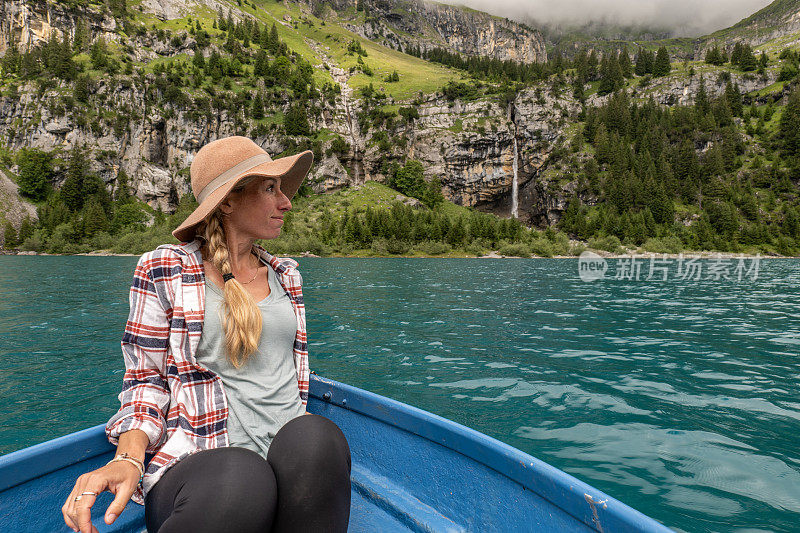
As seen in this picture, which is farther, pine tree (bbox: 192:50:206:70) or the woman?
pine tree (bbox: 192:50:206:70)

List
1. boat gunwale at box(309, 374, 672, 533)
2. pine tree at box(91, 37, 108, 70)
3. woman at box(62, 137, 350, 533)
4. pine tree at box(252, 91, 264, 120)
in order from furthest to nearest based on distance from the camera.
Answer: pine tree at box(252, 91, 264, 120) < pine tree at box(91, 37, 108, 70) < boat gunwale at box(309, 374, 672, 533) < woman at box(62, 137, 350, 533)

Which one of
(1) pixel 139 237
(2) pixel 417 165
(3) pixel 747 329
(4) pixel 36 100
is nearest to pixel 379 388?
(3) pixel 747 329

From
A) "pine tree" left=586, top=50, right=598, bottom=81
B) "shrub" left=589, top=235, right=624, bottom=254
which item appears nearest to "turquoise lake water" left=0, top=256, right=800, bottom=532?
"shrub" left=589, top=235, right=624, bottom=254

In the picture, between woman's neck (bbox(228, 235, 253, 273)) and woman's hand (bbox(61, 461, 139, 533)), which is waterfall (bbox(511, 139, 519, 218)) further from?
woman's hand (bbox(61, 461, 139, 533))

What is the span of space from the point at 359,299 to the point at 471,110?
124 m

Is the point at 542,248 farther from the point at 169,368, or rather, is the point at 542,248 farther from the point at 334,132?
the point at 334,132

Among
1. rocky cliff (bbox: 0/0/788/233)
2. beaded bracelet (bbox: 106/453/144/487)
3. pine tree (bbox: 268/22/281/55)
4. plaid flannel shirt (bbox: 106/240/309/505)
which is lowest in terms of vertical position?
beaded bracelet (bbox: 106/453/144/487)

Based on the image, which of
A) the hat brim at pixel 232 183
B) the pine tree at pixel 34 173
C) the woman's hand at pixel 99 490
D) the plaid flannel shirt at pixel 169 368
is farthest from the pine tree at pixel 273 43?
the woman's hand at pixel 99 490

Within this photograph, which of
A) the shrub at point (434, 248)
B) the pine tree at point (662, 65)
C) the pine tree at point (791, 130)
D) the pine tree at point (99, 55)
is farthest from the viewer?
the pine tree at point (662, 65)

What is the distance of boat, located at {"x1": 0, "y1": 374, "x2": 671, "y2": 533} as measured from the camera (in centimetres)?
192

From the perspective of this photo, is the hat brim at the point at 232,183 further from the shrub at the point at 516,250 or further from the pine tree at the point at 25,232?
the pine tree at the point at 25,232

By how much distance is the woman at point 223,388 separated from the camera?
1.54m

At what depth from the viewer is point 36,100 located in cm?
10894

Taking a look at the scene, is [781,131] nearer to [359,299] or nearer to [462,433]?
[359,299]
